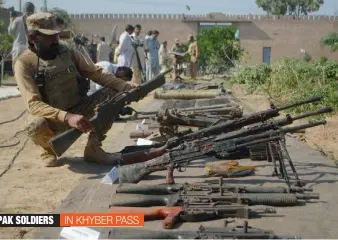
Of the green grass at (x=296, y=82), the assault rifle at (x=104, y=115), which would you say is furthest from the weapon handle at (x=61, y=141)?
the green grass at (x=296, y=82)

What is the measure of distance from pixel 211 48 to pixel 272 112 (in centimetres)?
1730

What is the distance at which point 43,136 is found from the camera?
5215mm

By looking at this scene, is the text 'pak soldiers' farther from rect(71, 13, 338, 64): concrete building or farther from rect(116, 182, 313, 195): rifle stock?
rect(71, 13, 338, 64): concrete building

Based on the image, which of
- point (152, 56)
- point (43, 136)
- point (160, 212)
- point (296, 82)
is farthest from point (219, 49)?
point (160, 212)

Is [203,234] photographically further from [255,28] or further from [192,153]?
[255,28]

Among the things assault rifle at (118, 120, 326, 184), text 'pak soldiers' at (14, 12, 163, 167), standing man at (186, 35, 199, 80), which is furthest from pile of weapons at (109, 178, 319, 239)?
standing man at (186, 35, 199, 80)

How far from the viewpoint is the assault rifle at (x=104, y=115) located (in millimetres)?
4679

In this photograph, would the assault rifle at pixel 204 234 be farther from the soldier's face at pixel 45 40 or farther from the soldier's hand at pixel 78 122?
the soldier's face at pixel 45 40

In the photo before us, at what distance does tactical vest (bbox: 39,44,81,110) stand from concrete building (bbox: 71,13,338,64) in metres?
32.4

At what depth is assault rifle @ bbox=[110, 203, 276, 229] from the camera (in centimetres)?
334

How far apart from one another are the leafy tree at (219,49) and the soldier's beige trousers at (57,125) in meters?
14.4

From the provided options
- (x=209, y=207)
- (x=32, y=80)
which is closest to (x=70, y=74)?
(x=32, y=80)

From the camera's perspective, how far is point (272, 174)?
4.56 metres

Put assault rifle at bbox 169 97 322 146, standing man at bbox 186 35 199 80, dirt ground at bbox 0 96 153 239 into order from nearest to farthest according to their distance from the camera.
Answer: dirt ground at bbox 0 96 153 239, assault rifle at bbox 169 97 322 146, standing man at bbox 186 35 199 80
